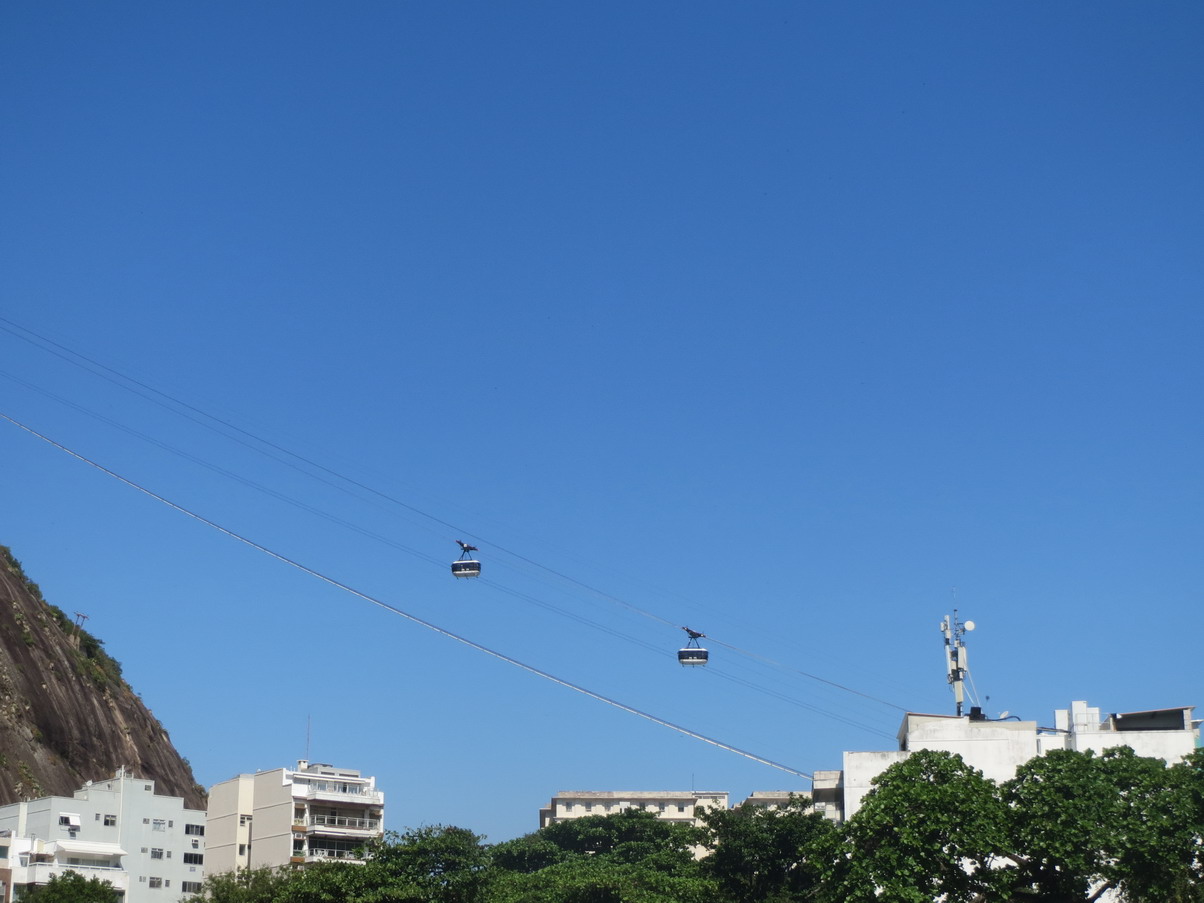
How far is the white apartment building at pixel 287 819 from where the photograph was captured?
3531 inches

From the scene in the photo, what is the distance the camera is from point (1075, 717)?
65812mm

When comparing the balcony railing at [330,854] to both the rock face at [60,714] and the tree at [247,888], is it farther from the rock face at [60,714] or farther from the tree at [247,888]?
the rock face at [60,714]

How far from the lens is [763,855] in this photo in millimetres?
75562

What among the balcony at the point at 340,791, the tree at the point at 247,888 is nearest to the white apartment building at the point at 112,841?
the balcony at the point at 340,791

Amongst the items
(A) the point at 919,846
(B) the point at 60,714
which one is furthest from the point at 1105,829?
(B) the point at 60,714

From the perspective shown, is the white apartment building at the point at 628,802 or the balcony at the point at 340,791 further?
the white apartment building at the point at 628,802

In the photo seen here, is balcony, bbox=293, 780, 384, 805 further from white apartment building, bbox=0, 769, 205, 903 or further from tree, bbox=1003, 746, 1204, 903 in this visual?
tree, bbox=1003, 746, 1204, 903

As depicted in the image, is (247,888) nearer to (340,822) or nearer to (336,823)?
(336,823)

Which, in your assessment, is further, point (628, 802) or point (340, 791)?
point (628, 802)

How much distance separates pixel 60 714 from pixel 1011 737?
85.5 m

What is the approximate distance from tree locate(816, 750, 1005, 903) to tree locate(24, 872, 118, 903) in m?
44.0

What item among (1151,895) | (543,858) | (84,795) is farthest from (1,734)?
(1151,895)

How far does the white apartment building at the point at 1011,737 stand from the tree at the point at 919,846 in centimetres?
1843

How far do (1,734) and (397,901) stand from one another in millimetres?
61403
